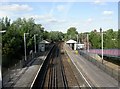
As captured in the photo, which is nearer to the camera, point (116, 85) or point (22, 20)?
point (116, 85)

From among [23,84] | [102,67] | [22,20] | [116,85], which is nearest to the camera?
[116,85]

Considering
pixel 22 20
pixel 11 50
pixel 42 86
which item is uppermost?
pixel 22 20

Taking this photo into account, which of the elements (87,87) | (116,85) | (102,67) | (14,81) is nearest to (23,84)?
(14,81)

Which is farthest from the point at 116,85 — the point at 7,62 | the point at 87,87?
the point at 7,62

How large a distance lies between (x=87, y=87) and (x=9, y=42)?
21.2 meters

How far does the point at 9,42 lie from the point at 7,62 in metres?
3.38

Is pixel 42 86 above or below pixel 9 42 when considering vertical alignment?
below

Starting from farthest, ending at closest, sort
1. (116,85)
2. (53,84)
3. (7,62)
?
(7,62), (53,84), (116,85)

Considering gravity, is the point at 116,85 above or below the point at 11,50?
below

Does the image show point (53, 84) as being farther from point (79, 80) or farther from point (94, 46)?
point (94, 46)

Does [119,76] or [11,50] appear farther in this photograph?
[11,50]

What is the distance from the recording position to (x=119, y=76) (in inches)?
1292

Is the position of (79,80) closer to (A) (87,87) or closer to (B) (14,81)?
(A) (87,87)

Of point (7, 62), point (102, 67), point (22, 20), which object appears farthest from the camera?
point (22, 20)
